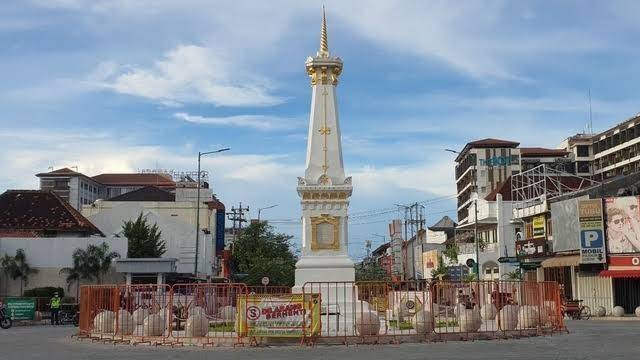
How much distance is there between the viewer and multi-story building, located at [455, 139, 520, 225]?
9588cm

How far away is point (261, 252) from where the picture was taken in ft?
237

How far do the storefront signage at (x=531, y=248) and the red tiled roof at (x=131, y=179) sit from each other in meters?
76.8

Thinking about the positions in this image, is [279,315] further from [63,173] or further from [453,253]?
[63,173]

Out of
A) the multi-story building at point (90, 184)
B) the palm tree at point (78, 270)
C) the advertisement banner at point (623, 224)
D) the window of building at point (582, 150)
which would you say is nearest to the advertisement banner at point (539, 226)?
the advertisement banner at point (623, 224)

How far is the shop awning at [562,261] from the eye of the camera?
1672 inches

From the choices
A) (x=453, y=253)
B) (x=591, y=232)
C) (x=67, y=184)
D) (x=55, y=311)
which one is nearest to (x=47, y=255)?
(x=55, y=311)

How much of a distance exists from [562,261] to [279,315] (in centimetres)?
2936

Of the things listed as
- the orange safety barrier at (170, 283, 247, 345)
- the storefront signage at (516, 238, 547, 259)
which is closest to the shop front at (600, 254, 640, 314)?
the storefront signage at (516, 238, 547, 259)

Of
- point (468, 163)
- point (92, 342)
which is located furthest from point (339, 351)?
point (468, 163)

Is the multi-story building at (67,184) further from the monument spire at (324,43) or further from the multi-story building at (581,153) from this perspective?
the monument spire at (324,43)

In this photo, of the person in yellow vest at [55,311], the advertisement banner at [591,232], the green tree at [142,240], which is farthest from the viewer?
the green tree at [142,240]

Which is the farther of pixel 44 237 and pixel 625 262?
pixel 44 237

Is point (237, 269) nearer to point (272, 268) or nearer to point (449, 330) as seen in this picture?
point (272, 268)

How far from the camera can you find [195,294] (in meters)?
21.9
